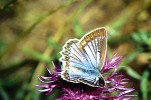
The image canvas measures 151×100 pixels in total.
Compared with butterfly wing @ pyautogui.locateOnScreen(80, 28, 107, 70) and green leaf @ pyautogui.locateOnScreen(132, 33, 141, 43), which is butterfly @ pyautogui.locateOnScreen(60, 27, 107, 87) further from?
green leaf @ pyautogui.locateOnScreen(132, 33, 141, 43)

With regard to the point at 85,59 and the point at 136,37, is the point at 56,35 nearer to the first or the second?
the point at 136,37

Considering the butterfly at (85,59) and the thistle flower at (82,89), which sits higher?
the butterfly at (85,59)

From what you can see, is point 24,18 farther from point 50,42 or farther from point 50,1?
point 50,42

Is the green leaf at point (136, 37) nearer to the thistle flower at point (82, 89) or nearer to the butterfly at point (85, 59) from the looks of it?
the thistle flower at point (82, 89)

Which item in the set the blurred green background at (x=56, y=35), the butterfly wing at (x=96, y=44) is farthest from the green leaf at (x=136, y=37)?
the butterfly wing at (x=96, y=44)

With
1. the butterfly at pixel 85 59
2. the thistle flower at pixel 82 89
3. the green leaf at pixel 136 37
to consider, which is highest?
the green leaf at pixel 136 37

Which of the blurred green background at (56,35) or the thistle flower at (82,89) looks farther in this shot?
the blurred green background at (56,35)
